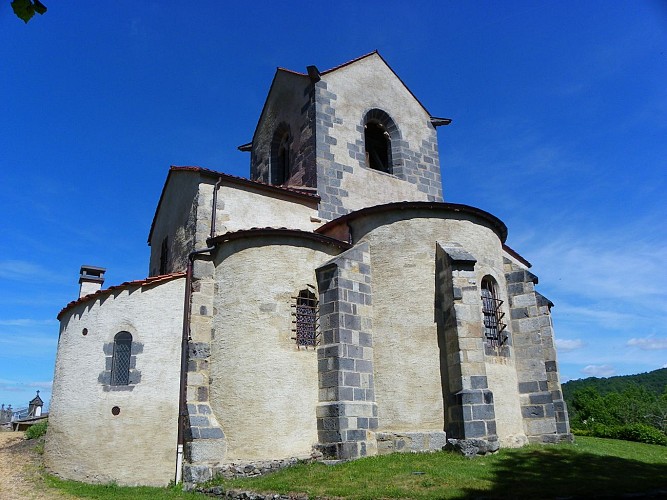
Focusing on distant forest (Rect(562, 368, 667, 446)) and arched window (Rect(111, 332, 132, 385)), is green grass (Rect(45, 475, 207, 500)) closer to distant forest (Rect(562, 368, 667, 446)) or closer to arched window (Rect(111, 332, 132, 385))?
arched window (Rect(111, 332, 132, 385))

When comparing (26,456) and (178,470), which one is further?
(26,456)

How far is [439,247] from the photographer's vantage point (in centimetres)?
1352

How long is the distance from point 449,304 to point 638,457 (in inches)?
258

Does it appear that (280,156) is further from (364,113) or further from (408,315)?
(408,315)

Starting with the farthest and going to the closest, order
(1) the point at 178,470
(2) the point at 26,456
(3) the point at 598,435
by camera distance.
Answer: (3) the point at 598,435, (2) the point at 26,456, (1) the point at 178,470

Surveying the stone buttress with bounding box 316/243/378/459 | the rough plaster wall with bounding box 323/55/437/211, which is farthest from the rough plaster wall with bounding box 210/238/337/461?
the rough plaster wall with bounding box 323/55/437/211

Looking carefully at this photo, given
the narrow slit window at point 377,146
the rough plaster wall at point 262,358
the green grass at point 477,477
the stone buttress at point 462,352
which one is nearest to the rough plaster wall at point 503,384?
the green grass at point 477,477

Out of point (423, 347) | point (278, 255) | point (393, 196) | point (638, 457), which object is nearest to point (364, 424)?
point (423, 347)

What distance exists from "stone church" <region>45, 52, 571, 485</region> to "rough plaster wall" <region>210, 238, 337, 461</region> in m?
0.03

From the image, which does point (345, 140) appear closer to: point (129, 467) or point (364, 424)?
point (364, 424)

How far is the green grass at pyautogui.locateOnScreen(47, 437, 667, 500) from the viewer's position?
866cm

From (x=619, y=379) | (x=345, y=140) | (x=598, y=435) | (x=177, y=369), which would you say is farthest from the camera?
(x=619, y=379)

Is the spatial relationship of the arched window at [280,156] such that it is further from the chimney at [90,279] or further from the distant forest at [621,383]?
the distant forest at [621,383]

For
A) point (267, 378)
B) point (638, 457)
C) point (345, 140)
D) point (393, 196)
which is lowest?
point (638, 457)
